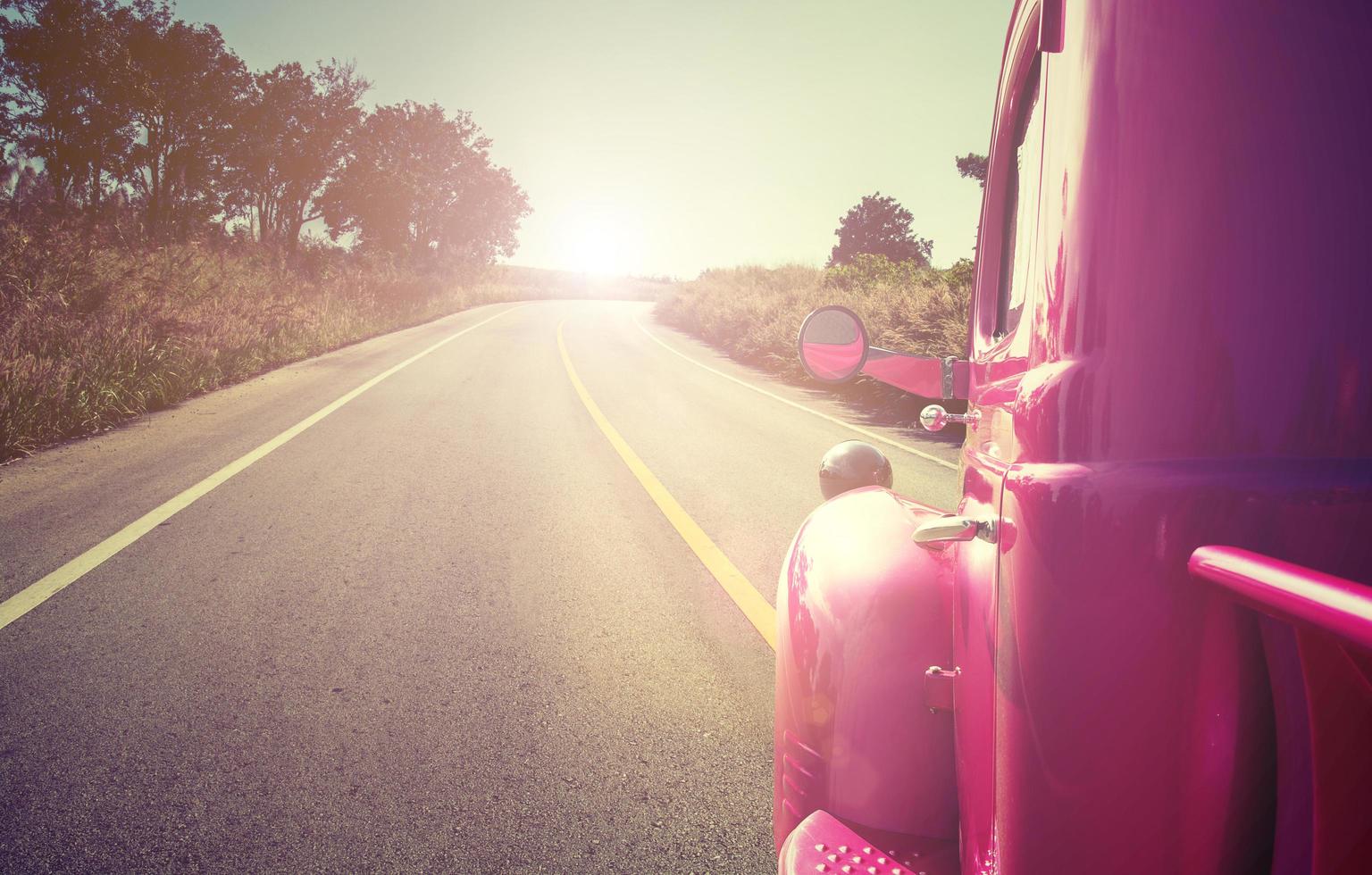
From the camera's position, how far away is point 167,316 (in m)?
10.1

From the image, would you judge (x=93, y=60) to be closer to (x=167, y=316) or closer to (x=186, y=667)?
(x=167, y=316)

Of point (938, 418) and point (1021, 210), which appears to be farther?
point (938, 418)

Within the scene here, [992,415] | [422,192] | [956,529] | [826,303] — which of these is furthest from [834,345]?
[422,192]

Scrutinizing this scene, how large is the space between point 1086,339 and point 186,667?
326cm

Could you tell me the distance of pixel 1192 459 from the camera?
0.81m

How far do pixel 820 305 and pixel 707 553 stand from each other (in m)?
8.65

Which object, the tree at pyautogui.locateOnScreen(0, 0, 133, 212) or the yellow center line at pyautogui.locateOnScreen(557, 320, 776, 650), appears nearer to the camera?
the yellow center line at pyautogui.locateOnScreen(557, 320, 776, 650)

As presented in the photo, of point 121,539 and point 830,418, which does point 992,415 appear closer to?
point 121,539

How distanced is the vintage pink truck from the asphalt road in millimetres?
1302

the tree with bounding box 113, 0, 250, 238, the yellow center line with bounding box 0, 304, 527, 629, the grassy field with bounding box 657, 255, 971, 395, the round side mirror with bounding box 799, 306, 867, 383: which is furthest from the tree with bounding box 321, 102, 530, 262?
the round side mirror with bounding box 799, 306, 867, 383

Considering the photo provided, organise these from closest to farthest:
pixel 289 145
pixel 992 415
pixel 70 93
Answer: pixel 992 415, pixel 70 93, pixel 289 145

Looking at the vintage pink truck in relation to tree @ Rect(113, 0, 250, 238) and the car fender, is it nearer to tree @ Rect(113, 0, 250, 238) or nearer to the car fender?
the car fender

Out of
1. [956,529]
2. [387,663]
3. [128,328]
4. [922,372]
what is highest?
[128,328]

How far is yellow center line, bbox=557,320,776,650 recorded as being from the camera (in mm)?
3262
